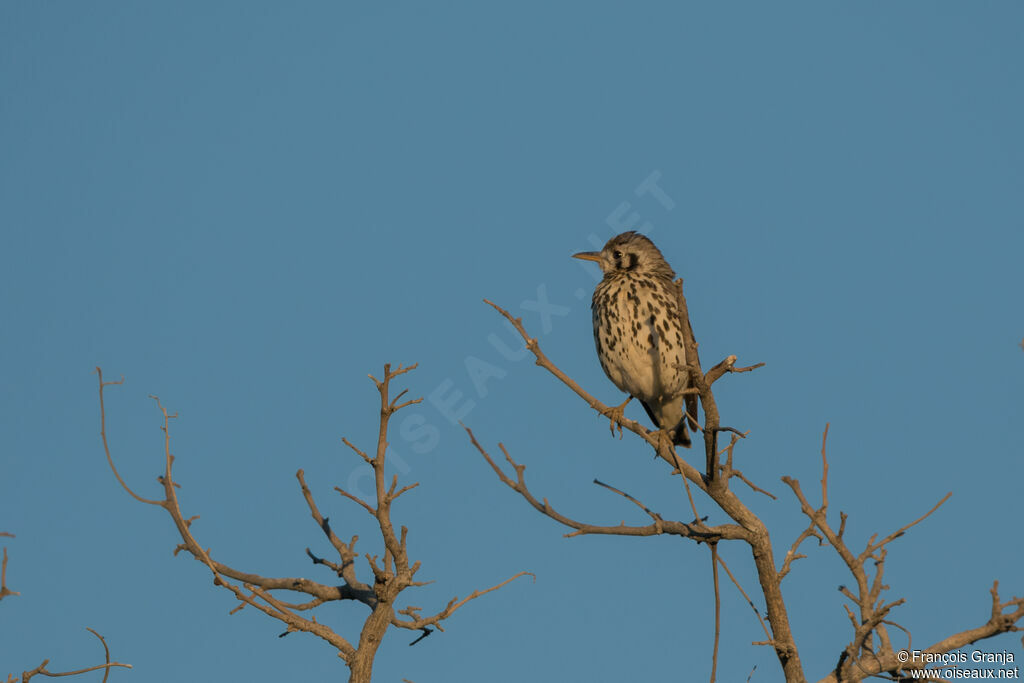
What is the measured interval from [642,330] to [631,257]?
119 cm

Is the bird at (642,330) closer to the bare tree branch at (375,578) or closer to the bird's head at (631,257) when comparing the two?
the bird's head at (631,257)

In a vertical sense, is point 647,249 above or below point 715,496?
above

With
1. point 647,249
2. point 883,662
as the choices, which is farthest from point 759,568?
point 647,249

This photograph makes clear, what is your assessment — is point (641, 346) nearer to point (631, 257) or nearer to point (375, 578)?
point (631, 257)

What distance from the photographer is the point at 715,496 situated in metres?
6.84

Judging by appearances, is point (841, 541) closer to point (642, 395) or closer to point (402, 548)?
point (402, 548)

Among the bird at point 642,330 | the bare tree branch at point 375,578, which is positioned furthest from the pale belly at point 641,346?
the bare tree branch at point 375,578

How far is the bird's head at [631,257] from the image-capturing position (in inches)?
430

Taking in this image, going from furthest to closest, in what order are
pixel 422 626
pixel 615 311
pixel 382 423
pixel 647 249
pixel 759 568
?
pixel 647 249
pixel 615 311
pixel 759 568
pixel 422 626
pixel 382 423

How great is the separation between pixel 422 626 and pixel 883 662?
2475mm

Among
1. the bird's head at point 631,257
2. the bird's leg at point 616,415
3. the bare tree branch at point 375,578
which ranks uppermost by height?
the bird's head at point 631,257

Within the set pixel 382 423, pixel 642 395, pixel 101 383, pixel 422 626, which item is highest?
pixel 642 395

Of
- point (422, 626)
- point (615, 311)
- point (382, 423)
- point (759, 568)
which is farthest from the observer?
point (615, 311)

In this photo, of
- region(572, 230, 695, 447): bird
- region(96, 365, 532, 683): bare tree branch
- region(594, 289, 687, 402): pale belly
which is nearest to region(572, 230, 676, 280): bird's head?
region(572, 230, 695, 447): bird
